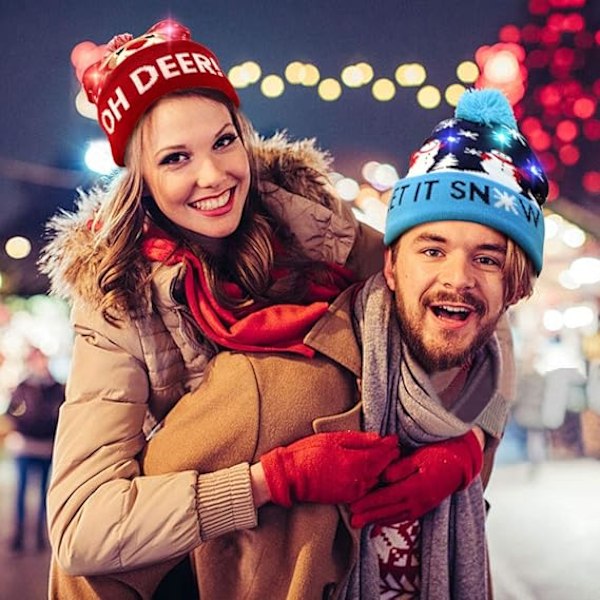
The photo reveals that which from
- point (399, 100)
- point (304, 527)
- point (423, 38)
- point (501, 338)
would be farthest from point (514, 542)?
point (423, 38)

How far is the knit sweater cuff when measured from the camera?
3.95ft

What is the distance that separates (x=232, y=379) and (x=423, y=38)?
1.08 m

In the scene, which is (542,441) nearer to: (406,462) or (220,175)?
(406,462)

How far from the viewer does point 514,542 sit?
1897mm

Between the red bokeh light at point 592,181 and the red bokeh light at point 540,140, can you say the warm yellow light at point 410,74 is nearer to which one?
the red bokeh light at point 540,140

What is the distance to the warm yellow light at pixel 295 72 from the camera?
1.85 metres

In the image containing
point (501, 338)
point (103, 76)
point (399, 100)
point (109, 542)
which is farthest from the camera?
point (399, 100)

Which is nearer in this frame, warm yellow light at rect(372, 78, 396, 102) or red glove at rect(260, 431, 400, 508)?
red glove at rect(260, 431, 400, 508)

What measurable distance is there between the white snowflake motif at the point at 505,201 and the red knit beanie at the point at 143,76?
20.1 inches

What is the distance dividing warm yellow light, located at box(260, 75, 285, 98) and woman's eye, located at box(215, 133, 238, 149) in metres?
0.52

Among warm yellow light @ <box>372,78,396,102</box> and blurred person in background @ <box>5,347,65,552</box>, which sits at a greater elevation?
warm yellow light @ <box>372,78,396,102</box>

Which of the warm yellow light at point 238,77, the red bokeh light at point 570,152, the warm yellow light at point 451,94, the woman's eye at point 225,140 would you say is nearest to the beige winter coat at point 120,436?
the woman's eye at point 225,140

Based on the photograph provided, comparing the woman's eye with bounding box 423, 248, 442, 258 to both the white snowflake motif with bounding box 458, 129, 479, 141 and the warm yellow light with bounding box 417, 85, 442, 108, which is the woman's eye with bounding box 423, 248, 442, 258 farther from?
the warm yellow light with bounding box 417, 85, 442, 108

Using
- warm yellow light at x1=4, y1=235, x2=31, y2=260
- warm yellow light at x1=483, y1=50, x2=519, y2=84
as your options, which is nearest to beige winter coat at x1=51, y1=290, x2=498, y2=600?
warm yellow light at x1=4, y1=235, x2=31, y2=260
